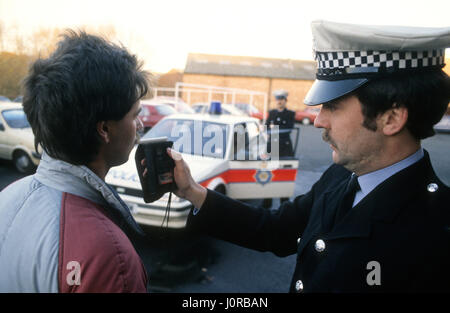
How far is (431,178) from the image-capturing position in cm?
122

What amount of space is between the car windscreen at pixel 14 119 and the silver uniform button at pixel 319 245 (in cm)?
712

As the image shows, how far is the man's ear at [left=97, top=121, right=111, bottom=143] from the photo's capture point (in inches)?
45.1

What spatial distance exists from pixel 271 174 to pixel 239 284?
190 centimetres

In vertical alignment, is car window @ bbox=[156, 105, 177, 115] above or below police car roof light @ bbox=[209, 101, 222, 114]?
below

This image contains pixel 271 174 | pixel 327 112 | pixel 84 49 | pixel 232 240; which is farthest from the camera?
pixel 271 174

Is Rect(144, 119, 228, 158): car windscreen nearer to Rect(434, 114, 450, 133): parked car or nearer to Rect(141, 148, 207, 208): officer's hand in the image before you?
Rect(141, 148, 207, 208): officer's hand

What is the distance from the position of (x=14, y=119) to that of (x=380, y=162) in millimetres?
7567

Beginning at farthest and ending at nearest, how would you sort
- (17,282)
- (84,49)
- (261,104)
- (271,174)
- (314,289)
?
(261,104) → (271,174) → (314,289) → (84,49) → (17,282)

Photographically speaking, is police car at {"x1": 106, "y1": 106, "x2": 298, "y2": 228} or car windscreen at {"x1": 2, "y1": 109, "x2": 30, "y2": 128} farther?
car windscreen at {"x1": 2, "y1": 109, "x2": 30, "y2": 128}

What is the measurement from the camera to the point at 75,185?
1053 millimetres

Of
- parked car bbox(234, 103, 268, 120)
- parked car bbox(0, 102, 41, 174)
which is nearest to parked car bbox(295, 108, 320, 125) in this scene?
parked car bbox(234, 103, 268, 120)

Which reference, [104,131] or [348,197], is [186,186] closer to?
[104,131]
